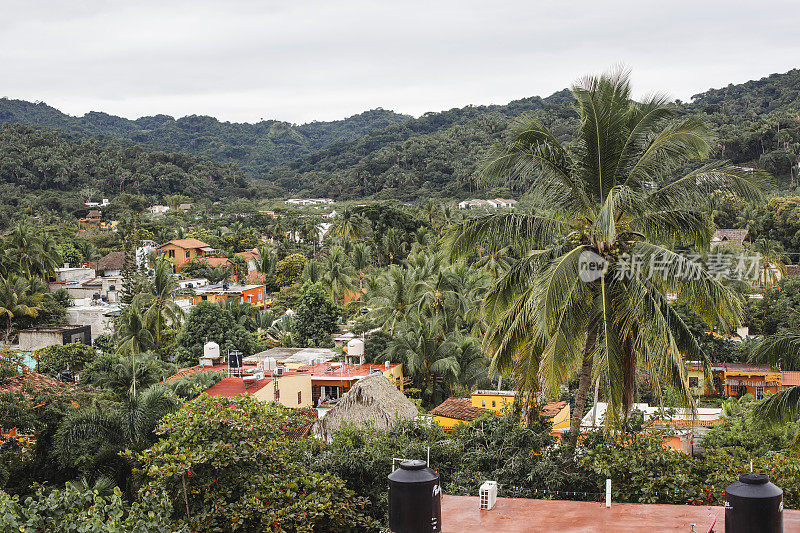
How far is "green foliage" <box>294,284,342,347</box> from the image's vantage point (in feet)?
102

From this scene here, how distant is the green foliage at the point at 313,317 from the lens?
102 ft

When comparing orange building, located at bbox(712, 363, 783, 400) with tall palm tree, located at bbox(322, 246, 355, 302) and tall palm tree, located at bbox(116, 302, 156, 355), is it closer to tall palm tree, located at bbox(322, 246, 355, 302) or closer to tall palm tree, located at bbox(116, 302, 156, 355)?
tall palm tree, located at bbox(322, 246, 355, 302)

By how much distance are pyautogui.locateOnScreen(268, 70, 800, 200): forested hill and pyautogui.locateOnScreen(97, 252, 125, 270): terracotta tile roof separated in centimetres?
3643

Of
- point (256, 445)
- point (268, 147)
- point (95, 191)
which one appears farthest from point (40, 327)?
point (268, 147)

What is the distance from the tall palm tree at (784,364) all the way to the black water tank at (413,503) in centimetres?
591

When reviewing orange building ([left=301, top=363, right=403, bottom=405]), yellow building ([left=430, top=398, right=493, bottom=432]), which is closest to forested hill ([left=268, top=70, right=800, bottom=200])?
orange building ([left=301, top=363, right=403, bottom=405])

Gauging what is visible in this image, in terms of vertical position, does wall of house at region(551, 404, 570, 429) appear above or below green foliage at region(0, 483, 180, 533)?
below

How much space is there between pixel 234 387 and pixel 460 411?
5698 mm

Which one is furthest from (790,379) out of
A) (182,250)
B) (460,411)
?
(182,250)

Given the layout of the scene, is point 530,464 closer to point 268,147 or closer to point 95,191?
point 95,191

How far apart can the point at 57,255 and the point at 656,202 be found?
134ft

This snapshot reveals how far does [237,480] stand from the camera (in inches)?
336

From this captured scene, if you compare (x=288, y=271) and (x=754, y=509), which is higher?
(x=754, y=509)

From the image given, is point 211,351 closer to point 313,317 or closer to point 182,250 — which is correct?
point 313,317
